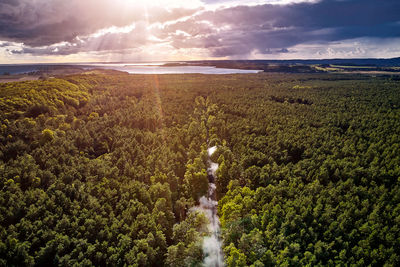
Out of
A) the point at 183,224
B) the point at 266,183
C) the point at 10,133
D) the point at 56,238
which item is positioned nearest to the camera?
the point at 56,238

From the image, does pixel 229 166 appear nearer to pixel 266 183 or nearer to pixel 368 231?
pixel 266 183

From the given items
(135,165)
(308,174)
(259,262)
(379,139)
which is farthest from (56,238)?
(379,139)

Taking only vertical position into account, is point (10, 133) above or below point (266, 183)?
above

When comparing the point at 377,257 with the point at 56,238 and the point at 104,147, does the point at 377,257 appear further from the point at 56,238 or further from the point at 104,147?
the point at 104,147

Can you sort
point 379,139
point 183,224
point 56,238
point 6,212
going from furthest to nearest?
point 379,139, point 183,224, point 6,212, point 56,238

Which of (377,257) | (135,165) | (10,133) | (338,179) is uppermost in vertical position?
(10,133)

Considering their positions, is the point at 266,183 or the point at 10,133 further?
the point at 10,133
